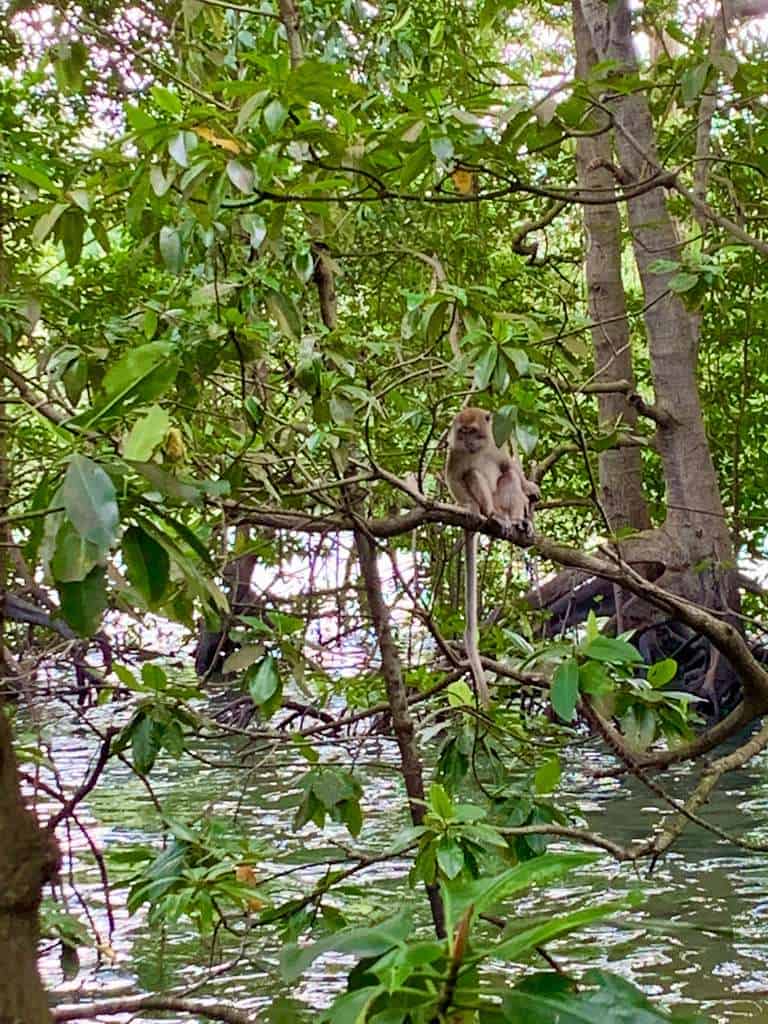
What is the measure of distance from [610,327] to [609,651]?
7.78 m

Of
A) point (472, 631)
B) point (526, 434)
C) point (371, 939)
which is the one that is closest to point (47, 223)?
point (526, 434)

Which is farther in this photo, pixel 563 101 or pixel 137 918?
pixel 137 918

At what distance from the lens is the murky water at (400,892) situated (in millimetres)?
4871

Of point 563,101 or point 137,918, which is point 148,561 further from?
point 137,918

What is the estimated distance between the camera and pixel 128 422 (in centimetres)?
219

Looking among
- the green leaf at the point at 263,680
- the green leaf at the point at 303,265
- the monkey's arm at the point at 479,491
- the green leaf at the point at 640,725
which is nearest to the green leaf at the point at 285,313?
the green leaf at the point at 303,265

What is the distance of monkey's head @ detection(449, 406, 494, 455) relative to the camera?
5.46 m

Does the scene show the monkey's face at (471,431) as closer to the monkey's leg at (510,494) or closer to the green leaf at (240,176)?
the monkey's leg at (510,494)

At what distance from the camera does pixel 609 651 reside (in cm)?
261

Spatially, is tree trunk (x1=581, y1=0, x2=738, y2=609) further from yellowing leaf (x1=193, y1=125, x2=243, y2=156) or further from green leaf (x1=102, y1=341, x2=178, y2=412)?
green leaf (x1=102, y1=341, x2=178, y2=412)

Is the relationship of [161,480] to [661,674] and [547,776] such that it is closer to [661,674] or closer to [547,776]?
[547,776]

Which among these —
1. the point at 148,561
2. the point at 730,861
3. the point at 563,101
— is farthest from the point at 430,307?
the point at 730,861

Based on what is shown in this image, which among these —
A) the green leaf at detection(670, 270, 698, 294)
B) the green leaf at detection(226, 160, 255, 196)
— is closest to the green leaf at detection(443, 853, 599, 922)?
the green leaf at detection(226, 160, 255, 196)

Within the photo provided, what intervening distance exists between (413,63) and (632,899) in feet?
15.7
